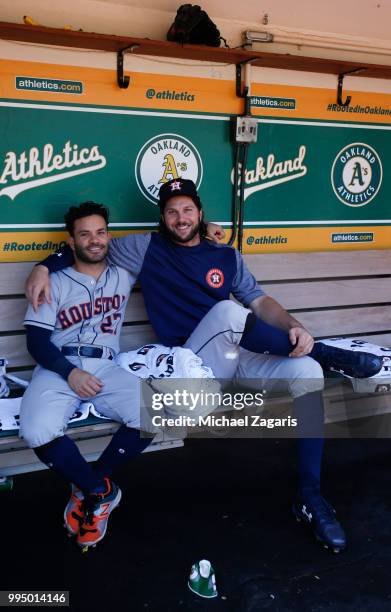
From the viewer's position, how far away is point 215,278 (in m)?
2.81

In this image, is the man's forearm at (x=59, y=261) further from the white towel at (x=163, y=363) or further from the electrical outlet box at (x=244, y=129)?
the electrical outlet box at (x=244, y=129)

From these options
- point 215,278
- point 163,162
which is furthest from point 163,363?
point 163,162

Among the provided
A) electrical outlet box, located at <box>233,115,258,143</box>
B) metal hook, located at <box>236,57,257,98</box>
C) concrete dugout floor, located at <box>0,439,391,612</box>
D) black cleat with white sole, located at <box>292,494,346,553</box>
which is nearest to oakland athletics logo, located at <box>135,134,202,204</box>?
electrical outlet box, located at <box>233,115,258,143</box>

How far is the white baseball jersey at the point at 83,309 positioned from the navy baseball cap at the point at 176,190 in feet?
1.26

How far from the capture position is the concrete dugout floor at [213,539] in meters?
2.08

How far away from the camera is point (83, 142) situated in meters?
2.80

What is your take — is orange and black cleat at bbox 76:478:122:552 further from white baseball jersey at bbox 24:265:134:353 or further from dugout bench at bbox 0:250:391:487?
white baseball jersey at bbox 24:265:134:353

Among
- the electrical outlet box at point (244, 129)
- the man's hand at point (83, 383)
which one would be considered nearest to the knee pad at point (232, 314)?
the man's hand at point (83, 383)

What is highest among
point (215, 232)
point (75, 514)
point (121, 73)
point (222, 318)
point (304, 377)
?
point (121, 73)

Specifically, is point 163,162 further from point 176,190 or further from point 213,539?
point 213,539

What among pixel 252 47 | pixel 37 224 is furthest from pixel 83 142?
pixel 252 47

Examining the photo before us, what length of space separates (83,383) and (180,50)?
1.52 m

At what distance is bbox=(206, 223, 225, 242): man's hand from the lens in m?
2.90

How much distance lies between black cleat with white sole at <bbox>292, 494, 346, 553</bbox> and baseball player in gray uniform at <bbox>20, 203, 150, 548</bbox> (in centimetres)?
66
